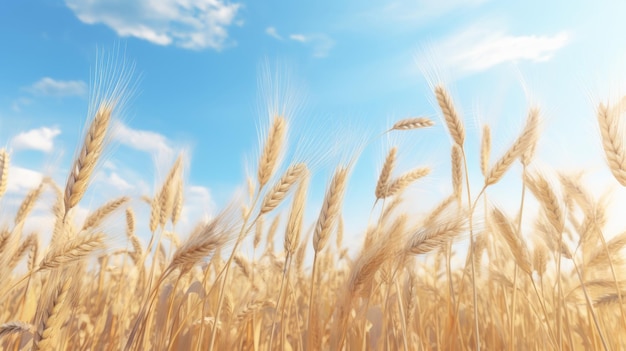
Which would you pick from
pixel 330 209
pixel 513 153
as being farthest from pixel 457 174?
pixel 330 209

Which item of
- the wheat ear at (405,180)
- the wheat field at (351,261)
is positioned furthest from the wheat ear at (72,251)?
the wheat ear at (405,180)

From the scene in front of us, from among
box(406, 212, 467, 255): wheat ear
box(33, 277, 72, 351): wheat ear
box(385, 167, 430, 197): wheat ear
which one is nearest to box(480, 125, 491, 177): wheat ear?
box(385, 167, 430, 197): wheat ear

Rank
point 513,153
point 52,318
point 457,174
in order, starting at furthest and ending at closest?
point 457,174, point 513,153, point 52,318

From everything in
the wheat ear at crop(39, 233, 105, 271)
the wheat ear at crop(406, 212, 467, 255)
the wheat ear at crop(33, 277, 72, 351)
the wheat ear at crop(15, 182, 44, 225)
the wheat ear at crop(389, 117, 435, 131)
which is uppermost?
the wheat ear at crop(389, 117, 435, 131)

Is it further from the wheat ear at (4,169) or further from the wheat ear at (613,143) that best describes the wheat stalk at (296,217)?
the wheat ear at (4,169)

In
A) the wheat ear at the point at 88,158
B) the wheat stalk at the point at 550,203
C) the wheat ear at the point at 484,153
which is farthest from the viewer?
the wheat ear at the point at 484,153

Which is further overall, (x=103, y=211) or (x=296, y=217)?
(x=103, y=211)

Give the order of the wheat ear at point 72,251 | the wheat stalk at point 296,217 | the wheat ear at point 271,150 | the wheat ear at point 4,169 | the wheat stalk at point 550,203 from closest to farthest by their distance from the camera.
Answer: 1. the wheat ear at point 72,251
2. the wheat stalk at point 296,217
3. the wheat ear at point 271,150
4. the wheat stalk at point 550,203
5. the wheat ear at point 4,169

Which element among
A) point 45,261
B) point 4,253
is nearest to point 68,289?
point 45,261

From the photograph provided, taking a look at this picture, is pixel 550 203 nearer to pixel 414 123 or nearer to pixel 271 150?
pixel 414 123

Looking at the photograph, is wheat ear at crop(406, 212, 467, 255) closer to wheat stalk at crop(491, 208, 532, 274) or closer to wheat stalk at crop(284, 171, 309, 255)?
wheat stalk at crop(491, 208, 532, 274)

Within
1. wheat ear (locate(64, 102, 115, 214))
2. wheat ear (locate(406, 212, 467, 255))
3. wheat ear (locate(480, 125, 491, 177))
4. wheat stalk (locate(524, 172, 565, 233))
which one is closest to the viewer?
wheat ear (locate(64, 102, 115, 214))

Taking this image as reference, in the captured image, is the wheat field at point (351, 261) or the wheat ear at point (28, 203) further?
the wheat ear at point (28, 203)

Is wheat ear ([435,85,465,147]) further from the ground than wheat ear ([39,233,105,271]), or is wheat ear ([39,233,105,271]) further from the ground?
wheat ear ([435,85,465,147])
